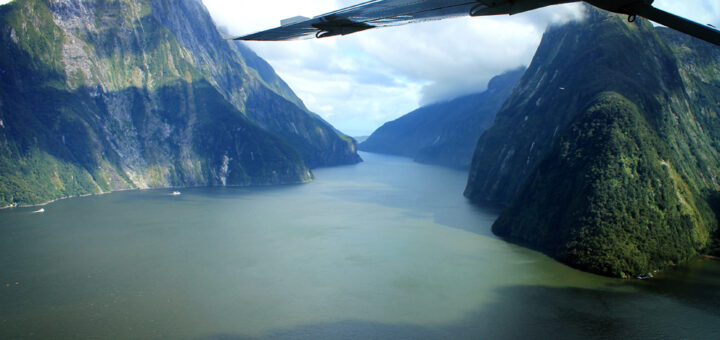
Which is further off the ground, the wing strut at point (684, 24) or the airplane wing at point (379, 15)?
the airplane wing at point (379, 15)

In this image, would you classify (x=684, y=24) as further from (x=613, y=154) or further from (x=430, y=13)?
(x=613, y=154)

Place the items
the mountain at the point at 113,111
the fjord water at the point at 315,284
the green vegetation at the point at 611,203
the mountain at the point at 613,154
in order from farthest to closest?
the mountain at the point at 113,111, the mountain at the point at 613,154, the green vegetation at the point at 611,203, the fjord water at the point at 315,284

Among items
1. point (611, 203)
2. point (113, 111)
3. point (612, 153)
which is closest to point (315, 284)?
point (611, 203)

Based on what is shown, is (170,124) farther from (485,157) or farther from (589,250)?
(589,250)

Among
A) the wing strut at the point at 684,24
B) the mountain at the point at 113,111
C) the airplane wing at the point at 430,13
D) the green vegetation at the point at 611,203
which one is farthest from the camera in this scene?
the mountain at the point at 113,111

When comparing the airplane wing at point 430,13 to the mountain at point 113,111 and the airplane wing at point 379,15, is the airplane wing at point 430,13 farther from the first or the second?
the mountain at point 113,111

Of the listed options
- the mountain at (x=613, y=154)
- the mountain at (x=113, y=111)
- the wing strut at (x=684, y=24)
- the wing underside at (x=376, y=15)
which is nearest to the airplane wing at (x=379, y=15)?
the wing underside at (x=376, y=15)

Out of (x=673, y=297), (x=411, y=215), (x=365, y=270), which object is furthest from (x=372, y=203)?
(x=673, y=297)

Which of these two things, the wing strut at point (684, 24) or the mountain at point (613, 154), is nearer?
the wing strut at point (684, 24)
